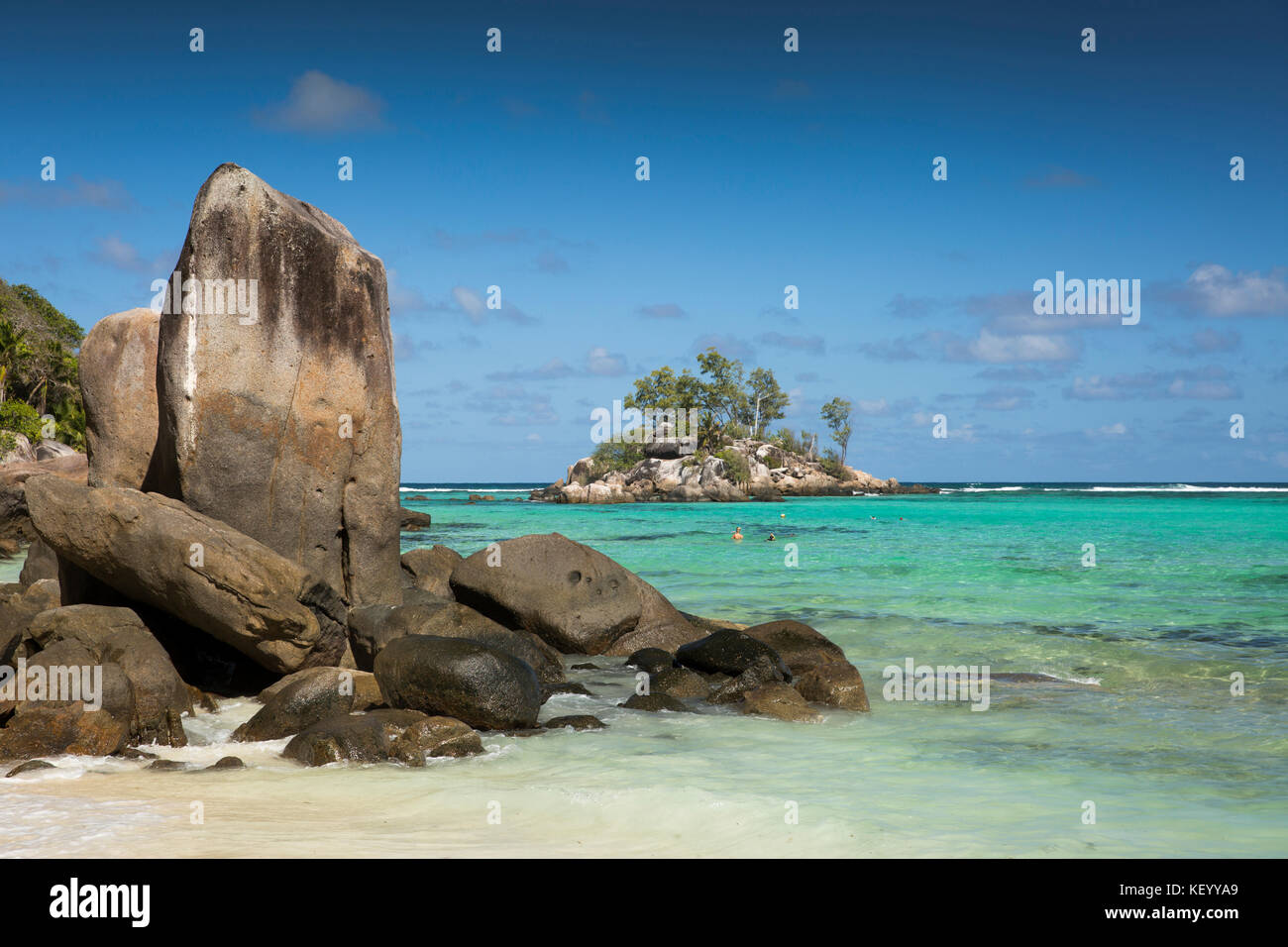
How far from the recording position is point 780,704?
32.5 ft

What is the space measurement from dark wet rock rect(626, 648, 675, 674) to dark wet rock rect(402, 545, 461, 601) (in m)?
3.65

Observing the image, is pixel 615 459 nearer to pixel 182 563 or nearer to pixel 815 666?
pixel 815 666

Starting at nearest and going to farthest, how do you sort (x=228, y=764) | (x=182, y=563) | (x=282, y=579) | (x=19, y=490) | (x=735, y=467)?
(x=228, y=764), (x=182, y=563), (x=282, y=579), (x=19, y=490), (x=735, y=467)

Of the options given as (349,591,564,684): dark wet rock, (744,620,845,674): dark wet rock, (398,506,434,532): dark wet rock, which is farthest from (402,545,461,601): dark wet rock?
(398,506,434,532): dark wet rock

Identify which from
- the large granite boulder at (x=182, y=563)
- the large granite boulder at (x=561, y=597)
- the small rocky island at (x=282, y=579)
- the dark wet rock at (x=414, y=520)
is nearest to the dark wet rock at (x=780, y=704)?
the small rocky island at (x=282, y=579)

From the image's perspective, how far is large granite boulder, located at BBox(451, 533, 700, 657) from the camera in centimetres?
1312

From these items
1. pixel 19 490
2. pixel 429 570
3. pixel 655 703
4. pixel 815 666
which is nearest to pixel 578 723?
pixel 655 703

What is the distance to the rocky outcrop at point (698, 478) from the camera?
3174 inches

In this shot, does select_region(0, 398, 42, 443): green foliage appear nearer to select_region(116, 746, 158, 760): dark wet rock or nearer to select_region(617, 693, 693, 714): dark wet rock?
select_region(116, 746, 158, 760): dark wet rock

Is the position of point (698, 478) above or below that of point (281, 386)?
below

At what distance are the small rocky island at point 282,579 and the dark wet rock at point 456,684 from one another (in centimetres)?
2

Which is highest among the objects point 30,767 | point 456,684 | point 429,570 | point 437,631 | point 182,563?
point 182,563

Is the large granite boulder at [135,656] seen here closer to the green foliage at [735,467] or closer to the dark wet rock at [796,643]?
the dark wet rock at [796,643]

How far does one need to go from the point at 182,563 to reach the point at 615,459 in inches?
3225
